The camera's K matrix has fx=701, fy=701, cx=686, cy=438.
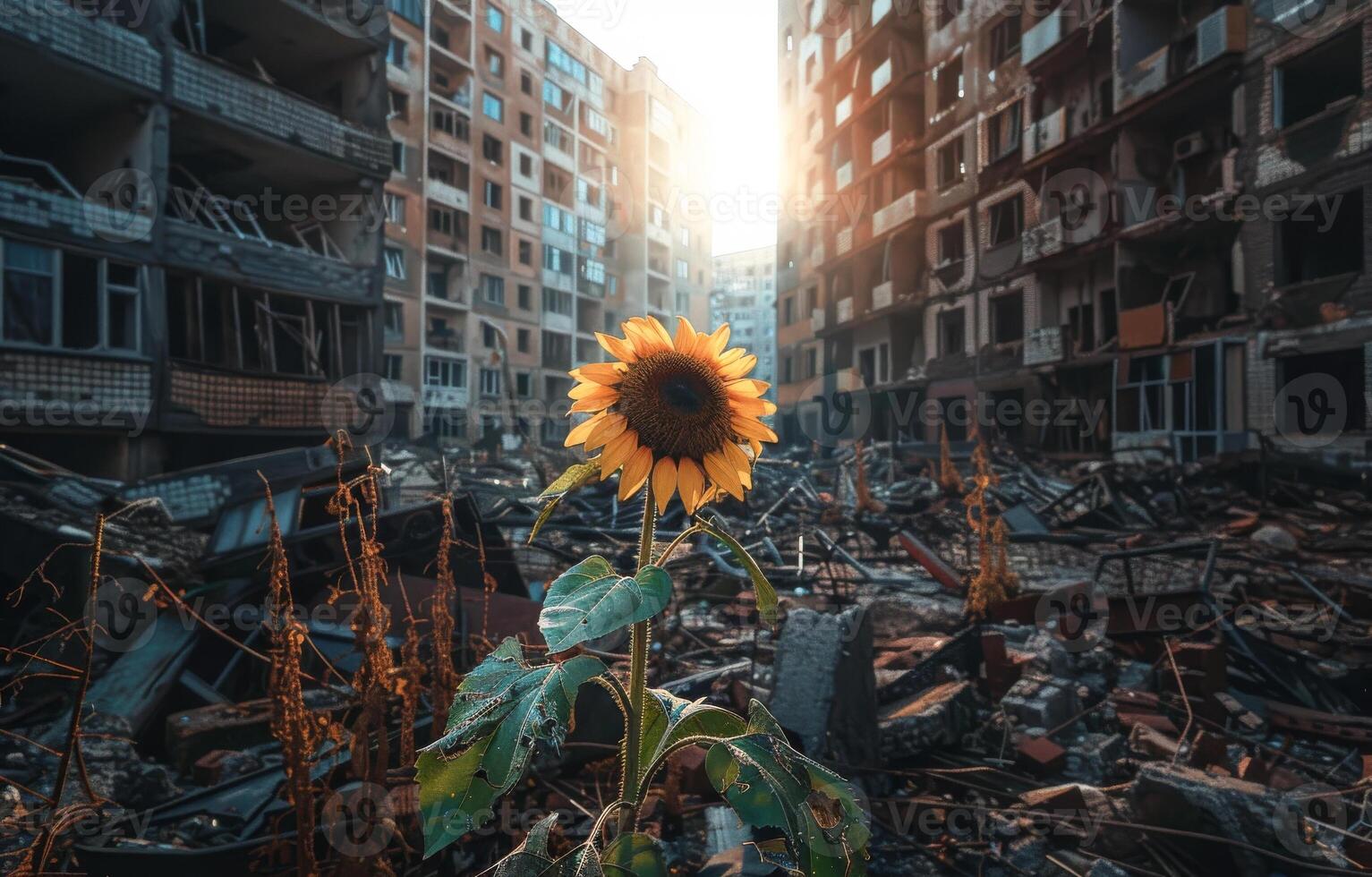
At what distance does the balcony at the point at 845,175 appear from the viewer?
34062 millimetres

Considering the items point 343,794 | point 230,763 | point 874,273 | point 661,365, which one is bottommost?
point 230,763

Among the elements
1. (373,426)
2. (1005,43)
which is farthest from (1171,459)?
(373,426)

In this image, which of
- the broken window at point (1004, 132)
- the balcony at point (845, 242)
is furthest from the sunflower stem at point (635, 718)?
the balcony at point (845, 242)

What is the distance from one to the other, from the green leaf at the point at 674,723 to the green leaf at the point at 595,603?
0.34m

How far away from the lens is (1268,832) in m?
2.88

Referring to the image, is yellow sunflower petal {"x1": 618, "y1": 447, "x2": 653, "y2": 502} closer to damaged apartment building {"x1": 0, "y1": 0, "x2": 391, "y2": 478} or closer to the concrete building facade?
damaged apartment building {"x1": 0, "y1": 0, "x2": 391, "y2": 478}

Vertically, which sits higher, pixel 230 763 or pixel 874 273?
pixel 874 273

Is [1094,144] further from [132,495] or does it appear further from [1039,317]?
[132,495]

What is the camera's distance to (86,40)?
11.0m

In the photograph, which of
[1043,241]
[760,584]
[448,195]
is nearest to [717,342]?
[760,584]

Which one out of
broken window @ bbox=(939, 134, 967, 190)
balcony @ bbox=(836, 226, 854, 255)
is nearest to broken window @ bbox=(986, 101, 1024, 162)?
broken window @ bbox=(939, 134, 967, 190)

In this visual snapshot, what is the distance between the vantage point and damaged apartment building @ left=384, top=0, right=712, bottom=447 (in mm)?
33844

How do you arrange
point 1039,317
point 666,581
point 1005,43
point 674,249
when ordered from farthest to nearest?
1. point 674,249
2. point 1005,43
3. point 1039,317
4. point 666,581

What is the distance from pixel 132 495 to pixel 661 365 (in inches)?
300
